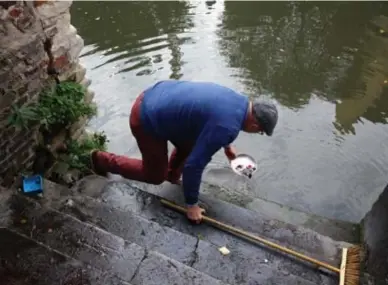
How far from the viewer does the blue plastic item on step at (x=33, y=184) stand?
364cm

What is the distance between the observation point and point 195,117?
352cm

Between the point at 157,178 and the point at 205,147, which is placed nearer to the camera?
the point at 205,147

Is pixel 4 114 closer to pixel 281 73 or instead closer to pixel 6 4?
pixel 6 4

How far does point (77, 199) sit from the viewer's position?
144 inches

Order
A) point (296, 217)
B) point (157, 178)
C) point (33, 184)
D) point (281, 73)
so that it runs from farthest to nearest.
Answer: point (281, 73) → point (296, 217) → point (157, 178) → point (33, 184)

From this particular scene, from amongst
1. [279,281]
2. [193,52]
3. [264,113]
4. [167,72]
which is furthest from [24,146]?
[193,52]

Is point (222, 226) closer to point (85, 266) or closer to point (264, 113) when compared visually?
point (264, 113)

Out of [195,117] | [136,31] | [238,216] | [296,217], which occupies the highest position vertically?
[195,117]

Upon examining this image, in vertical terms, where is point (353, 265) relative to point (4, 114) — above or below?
below

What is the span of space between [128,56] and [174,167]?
3867 mm

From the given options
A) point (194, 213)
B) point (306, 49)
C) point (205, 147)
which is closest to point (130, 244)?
point (194, 213)

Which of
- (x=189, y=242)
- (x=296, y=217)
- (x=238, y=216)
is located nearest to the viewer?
(x=189, y=242)

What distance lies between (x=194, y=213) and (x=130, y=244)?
764 mm

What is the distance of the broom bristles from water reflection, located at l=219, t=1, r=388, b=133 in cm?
298
